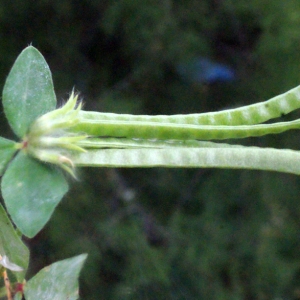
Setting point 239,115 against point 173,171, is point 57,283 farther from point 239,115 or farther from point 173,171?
point 173,171

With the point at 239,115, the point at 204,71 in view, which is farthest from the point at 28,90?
the point at 204,71

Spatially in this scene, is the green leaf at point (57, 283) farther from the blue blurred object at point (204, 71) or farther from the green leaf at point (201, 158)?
the blue blurred object at point (204, 71)

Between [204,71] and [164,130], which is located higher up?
[164,130]

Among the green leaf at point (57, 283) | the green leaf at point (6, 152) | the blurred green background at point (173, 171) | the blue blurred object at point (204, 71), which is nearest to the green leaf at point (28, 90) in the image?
the green leaf at point (6, 152)

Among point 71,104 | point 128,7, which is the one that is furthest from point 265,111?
point 128,7

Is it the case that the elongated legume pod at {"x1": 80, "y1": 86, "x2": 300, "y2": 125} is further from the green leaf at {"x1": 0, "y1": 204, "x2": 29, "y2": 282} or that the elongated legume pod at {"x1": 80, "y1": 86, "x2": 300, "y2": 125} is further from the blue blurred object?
the blue blurred object

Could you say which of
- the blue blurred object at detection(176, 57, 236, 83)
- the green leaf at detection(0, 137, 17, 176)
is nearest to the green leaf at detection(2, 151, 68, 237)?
the green leaf at detection(0, 137, 17, 176)

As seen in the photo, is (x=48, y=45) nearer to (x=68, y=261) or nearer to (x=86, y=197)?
(x=86, y=197)
